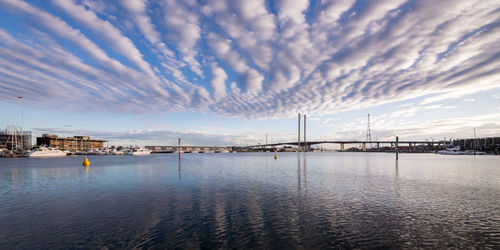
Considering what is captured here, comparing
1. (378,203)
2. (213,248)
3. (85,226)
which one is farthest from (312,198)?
(85,226)

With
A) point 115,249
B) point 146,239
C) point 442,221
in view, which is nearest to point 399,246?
point 442,221

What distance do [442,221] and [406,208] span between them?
278cm

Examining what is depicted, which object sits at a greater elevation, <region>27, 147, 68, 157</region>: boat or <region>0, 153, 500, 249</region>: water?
<region>0, 153, 500, 249</region>: water

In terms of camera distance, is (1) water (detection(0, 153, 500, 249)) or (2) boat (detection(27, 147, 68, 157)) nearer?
(1) water (detection(0, 153, 500, 249))

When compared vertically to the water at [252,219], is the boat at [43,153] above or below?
below

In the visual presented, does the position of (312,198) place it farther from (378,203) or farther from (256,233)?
(256,233)

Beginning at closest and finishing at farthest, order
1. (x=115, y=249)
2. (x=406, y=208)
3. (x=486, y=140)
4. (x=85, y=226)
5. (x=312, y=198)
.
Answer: (x=115, y=249)
(x=85, y=226)
(x=406, y=208)
(x=312, y=198)
(x=486, y=140)

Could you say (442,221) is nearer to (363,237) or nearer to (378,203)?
(378,203)

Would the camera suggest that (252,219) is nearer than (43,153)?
Yes

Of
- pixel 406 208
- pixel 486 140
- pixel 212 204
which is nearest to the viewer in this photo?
pixel 406 208

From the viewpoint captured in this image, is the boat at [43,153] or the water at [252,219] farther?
the boat at [43,153]

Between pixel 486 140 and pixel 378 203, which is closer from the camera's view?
pixel 378 203

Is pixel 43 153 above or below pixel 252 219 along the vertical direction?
below

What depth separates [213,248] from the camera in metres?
Answer: 9.13
